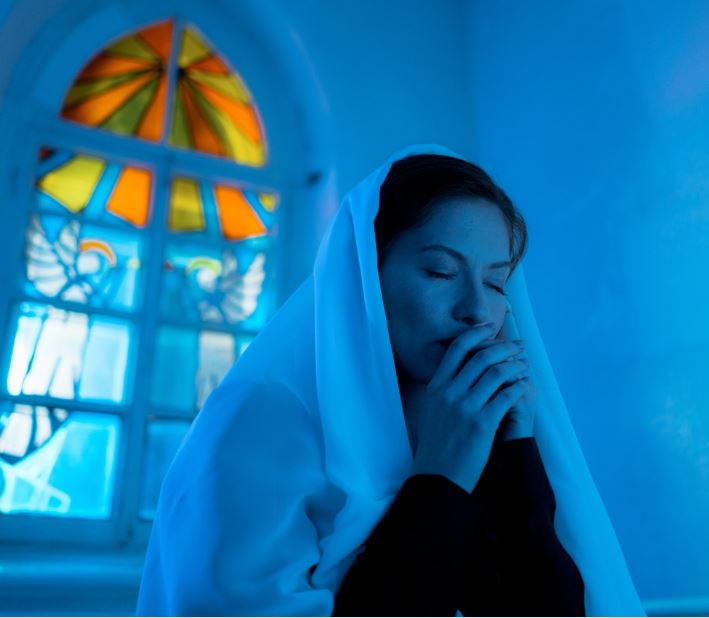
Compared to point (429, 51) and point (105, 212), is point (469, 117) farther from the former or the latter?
point (105, 212)

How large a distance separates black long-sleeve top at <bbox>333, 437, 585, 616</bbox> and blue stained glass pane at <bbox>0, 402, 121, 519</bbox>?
193cm

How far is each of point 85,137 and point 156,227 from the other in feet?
1.68

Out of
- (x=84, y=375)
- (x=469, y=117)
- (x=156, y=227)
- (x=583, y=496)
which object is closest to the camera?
(x=583, y=496)

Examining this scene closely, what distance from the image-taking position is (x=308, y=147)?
3.57 meters

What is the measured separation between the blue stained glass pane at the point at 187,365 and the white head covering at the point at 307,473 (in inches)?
68.9

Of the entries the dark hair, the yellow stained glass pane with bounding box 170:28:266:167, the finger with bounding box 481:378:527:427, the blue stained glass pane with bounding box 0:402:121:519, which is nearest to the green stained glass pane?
the yellow stained glass pane with bounding box 170:28:266:167

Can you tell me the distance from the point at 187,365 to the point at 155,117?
1.23m

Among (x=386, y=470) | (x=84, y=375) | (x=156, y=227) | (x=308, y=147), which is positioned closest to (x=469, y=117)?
(x=308, y=147)

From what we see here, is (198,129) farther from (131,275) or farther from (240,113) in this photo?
(131,275)

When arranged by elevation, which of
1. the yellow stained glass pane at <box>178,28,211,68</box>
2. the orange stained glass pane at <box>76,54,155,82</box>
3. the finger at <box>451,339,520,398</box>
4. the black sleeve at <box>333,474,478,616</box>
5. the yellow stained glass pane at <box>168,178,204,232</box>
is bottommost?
the black sleeve at <box>333,474,478,616</box>

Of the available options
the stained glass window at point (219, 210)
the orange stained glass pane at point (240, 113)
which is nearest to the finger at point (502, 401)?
the stained glass window at point (219, 210)

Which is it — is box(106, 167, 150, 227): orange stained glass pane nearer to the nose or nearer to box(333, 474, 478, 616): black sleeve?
the nose

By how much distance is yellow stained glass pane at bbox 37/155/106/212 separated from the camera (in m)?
3.08

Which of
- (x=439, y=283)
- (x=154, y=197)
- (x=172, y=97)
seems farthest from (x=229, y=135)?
(x=439, y=283)
